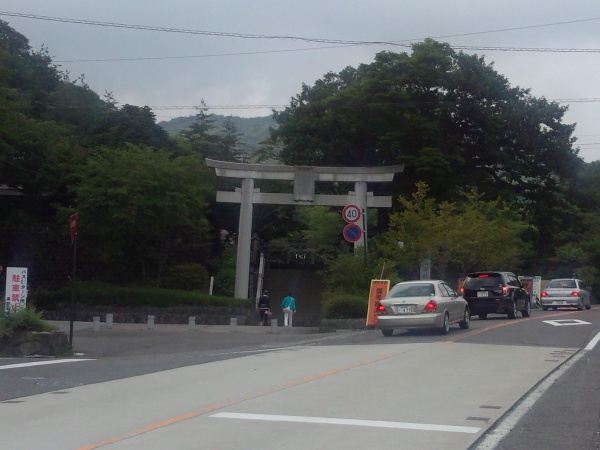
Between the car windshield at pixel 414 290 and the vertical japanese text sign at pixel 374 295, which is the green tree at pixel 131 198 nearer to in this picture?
the vertical japanese text sign at pixel 374 295

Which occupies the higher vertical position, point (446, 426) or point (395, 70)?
point (395, 70)

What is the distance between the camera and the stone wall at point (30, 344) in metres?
18.0

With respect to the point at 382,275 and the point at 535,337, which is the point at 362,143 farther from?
the point at 535,337

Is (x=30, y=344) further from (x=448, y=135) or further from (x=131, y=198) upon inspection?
(x=448, y=135)

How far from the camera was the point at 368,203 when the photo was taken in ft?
134

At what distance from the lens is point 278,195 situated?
132ft

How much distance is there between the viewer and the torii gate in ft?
129

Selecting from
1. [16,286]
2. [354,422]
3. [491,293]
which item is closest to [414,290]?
[491,293]

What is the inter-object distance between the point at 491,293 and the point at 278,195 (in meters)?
14.4

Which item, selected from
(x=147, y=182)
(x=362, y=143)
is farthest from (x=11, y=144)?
(x=362, y=143)

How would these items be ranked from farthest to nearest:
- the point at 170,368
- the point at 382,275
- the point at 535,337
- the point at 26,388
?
the point at 382,275
the point at 535,337
the point at 170,368
the point at 26,388

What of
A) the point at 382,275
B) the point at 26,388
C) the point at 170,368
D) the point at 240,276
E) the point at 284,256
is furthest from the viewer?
the point at 284,256

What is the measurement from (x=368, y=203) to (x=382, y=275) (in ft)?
42.5

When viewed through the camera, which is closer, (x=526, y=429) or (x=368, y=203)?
(x=526, y=429)
